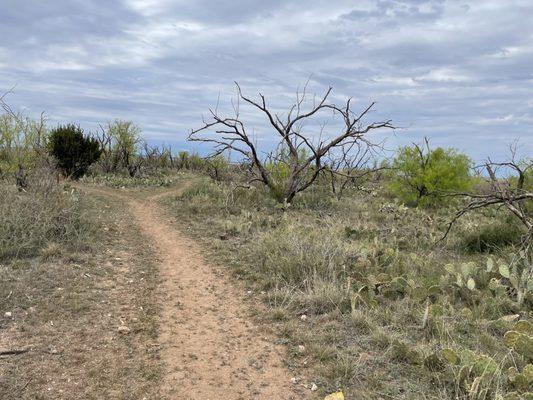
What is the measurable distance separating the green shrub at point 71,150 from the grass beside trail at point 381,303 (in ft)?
37.2

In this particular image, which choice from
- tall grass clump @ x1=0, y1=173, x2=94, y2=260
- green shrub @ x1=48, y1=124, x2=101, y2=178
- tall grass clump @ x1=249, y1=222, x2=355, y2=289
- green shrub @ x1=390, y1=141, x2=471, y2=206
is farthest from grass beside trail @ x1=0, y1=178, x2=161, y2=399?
green shrub @ x1=48, y1=124, x2=101, y2=178

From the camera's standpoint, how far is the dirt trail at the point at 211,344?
379cm

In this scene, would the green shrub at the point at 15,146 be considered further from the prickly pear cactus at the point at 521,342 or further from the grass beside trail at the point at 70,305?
the prickly pear cactus at the point at 521,342

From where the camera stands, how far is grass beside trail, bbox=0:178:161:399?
12.4ft

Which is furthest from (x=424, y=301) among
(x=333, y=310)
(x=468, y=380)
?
(x=468, y=380)

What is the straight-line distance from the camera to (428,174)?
1455cm

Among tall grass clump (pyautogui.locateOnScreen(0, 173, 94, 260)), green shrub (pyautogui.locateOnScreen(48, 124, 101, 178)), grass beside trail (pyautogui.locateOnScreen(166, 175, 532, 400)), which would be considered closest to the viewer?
grass beside trail (pyautogui.locateOnScreen(166, 175, 532, 400))

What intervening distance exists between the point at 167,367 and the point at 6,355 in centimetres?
139

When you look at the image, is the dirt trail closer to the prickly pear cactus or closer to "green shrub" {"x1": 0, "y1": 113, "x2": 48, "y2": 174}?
the prickly pear cactus

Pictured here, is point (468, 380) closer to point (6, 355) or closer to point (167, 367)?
point (167, 367)

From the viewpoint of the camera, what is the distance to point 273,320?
16.8ft

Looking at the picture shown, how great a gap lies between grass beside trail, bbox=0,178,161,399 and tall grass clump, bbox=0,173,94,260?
0.6 inches

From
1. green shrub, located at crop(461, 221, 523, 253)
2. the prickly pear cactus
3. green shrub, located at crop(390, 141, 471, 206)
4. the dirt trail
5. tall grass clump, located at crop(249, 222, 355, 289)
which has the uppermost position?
green shrub, located at crop(390, 141, 471, 206)

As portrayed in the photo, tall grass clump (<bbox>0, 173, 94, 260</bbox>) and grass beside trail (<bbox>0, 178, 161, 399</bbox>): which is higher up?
tall grass clump (<bbox>0, 173, 94, 260</bbox>)
